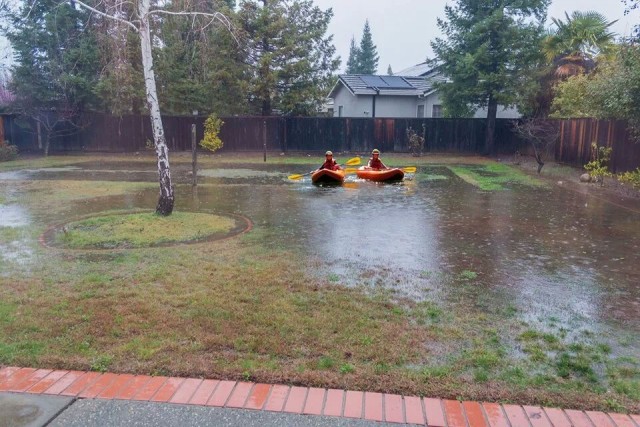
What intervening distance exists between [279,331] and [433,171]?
14934 millimetres

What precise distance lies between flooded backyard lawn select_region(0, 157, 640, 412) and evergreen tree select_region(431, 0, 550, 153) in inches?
481

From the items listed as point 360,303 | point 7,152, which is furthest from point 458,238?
point 7,152

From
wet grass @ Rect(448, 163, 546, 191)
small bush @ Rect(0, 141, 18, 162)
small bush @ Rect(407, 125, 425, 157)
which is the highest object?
small bush @ Rect(407, 125, 425, 157)

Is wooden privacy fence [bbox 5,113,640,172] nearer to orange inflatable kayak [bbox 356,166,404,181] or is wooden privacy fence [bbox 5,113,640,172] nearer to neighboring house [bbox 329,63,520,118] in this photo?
neighboring house [bbox 329,63,520,118]

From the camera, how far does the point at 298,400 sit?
10.1 ft

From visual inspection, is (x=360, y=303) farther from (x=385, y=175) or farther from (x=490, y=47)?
(x=490, y=47)

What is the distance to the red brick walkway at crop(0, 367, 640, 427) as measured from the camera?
2.90m

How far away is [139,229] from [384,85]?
902 inches

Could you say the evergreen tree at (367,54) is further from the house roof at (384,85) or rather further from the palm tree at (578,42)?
the palm tree at (578,42)

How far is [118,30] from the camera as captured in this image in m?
8.15

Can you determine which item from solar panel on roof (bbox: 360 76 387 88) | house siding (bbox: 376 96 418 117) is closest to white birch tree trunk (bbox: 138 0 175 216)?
house siding (bbox: 376 96 418 117)

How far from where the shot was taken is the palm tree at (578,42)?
19203 millimetres

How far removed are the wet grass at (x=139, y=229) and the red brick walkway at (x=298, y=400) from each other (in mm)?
3882

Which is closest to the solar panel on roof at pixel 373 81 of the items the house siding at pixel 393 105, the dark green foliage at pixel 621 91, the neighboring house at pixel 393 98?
the neighboring house at pixel 393 98
